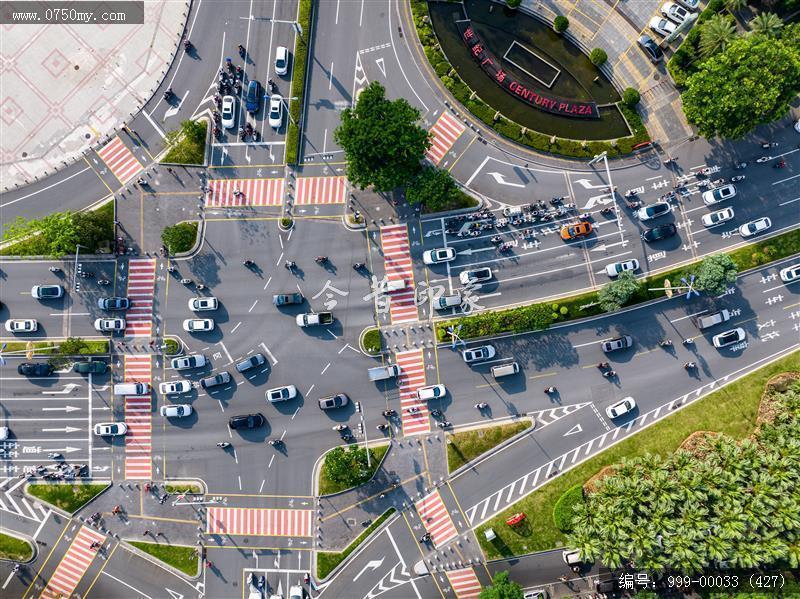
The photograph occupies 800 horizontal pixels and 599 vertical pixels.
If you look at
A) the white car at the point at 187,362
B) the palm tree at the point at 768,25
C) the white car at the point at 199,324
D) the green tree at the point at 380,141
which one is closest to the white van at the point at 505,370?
the green tree at the point at 380,141

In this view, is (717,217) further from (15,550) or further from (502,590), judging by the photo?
(15,550)

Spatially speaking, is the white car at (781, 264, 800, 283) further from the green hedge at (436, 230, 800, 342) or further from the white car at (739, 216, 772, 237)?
the white car at (739, 216, 772, 237)

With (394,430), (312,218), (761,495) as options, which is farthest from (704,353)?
(312,218)

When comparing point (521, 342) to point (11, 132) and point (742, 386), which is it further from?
point (11, 132)

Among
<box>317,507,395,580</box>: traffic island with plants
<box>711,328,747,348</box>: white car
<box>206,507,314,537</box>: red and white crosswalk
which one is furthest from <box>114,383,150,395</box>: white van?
<box>711,328,747,348</box>: white car

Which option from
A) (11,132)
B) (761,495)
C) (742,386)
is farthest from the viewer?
(11,132)

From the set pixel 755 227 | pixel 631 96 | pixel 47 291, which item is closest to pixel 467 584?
pixel 755 227

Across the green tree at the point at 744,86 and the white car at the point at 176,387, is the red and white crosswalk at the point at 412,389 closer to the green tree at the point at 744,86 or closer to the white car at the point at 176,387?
the white car at the point at 176,387
